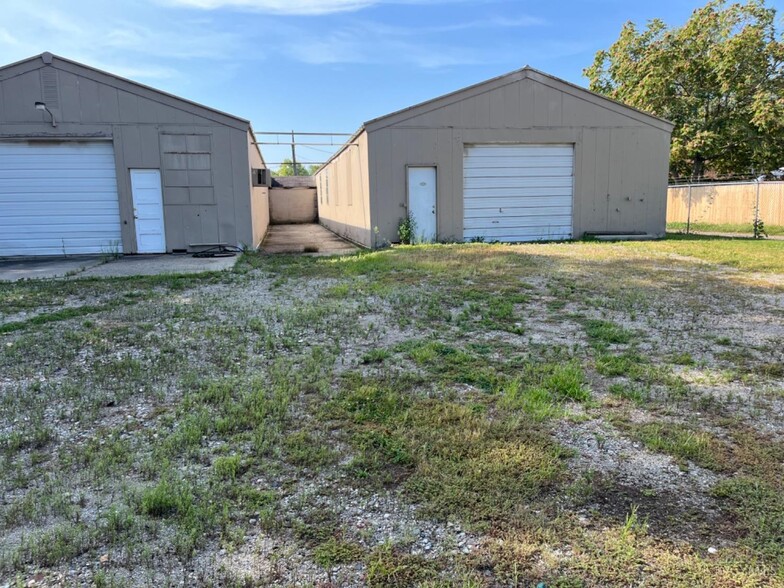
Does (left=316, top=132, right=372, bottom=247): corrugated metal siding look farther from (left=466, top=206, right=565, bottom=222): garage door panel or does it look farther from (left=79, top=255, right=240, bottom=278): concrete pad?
(left=79, top=255, right=240, bottom=278): concrete pad

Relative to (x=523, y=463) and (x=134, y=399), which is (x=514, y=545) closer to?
(x=523, y=463)

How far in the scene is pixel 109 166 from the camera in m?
11.2

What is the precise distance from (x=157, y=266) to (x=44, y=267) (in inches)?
86.3

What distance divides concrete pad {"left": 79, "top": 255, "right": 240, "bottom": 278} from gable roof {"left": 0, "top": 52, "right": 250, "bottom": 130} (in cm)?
304

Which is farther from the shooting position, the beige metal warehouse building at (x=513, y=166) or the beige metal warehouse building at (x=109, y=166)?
the beige metal warehouse building at (x=513, y=166)

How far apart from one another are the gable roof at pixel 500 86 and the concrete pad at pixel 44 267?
21.6 feet

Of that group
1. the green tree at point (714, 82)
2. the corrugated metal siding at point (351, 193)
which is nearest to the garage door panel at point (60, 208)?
the corrugated metal siding at point (351, 193)

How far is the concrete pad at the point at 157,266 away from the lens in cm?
876

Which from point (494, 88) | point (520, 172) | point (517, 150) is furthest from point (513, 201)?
point (494, 88)

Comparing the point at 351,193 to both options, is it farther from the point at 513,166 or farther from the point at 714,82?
the point at 714,82

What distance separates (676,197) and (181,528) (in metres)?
23.7

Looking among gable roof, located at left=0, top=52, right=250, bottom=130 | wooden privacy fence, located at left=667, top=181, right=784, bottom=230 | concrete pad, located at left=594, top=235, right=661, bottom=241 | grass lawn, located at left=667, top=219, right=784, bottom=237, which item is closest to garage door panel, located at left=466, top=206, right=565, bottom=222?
concrete pad, located at left=594, top=235, right=661, bottom=241

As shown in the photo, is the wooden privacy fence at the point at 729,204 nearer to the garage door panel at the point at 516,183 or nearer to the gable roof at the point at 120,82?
the garage door panel at the point at 516,183

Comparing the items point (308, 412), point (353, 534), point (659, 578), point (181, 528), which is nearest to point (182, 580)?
point (181, 528)
